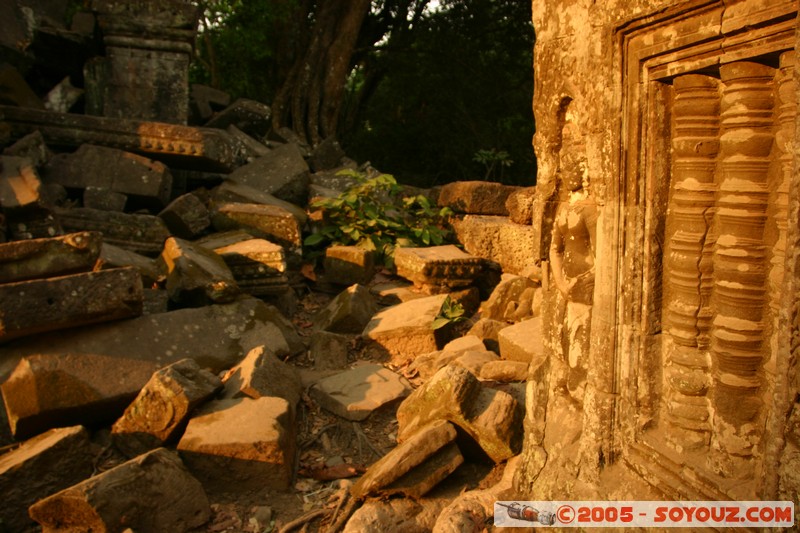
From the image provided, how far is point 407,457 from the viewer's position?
3.07m

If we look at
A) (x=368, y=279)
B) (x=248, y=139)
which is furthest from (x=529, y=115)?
(x=368, y=279)

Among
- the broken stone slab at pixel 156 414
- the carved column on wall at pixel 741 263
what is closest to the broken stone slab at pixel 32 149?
the broken stone slab at pixel 156 414

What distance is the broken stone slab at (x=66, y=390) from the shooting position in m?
3.38

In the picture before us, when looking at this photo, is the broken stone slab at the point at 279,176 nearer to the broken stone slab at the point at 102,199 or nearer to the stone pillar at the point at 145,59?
the stone pillar at the point at 145,59

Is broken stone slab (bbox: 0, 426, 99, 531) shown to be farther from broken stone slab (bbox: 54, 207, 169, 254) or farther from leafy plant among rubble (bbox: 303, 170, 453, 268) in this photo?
leafy plant among rubble (bbox: 303, 170, 453, 268)

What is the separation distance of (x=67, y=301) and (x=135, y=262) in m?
1.13

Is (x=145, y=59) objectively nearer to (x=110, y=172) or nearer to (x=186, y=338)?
(x=110, y=172)

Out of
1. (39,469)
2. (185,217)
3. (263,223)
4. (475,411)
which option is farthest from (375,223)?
(39,469)

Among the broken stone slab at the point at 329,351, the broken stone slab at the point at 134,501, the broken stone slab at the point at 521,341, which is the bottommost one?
the broken stone slab at the point at 134,501

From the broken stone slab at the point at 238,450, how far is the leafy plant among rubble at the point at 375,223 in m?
3.12

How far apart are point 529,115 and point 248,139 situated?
5.62 metres

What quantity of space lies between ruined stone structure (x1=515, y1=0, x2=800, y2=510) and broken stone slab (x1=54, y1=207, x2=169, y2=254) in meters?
3.84

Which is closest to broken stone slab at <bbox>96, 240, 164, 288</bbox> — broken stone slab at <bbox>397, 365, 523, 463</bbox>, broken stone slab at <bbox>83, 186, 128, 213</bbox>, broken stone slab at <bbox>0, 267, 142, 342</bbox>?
broken stone slab at <bbox>0, 267, 142, 342</bbox>

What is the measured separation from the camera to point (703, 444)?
2191mm
